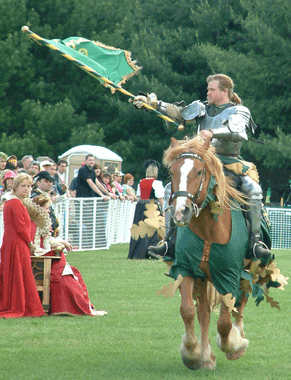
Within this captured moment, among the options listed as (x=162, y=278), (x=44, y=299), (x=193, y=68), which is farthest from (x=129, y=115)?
(x=44, y=299)

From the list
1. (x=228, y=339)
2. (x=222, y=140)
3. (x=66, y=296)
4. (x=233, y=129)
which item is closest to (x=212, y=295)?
(x=228, y=339)

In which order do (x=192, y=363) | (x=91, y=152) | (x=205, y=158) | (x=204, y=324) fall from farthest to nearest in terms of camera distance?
(x=91, y=152) < (x=204, y=324) < (x=192, y=363) < (x=205, y=158)

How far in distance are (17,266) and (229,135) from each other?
367cm

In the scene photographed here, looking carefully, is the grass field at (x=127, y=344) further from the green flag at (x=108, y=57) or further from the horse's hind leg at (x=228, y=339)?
the green flag at (x=108, y=57)

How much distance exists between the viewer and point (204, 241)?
603 cm

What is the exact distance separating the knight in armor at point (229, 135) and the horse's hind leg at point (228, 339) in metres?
0.59

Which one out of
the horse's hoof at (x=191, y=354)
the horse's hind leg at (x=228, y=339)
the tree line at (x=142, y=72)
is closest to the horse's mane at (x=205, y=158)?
the horse's hind leg at (x=228, y=339)

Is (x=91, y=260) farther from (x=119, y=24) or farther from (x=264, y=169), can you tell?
(x=119, y=24)

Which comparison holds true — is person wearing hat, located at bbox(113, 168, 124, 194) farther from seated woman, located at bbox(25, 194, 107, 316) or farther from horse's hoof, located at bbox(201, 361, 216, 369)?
horse's hoof, located at bbox(201, 361, 216, 369)

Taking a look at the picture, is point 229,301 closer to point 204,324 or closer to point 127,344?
point 204,324

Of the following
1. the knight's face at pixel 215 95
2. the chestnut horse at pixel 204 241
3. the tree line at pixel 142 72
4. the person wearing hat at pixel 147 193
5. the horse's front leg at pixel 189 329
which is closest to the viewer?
the chestnut horse at pixel 204 241

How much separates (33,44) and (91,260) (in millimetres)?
21585

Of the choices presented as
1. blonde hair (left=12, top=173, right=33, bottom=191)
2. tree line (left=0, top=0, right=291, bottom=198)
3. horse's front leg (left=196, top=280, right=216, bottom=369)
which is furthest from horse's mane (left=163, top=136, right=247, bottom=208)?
tree line (left=0, top=0, right=291, bottom=198)

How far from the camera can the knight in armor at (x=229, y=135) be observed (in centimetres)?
636
